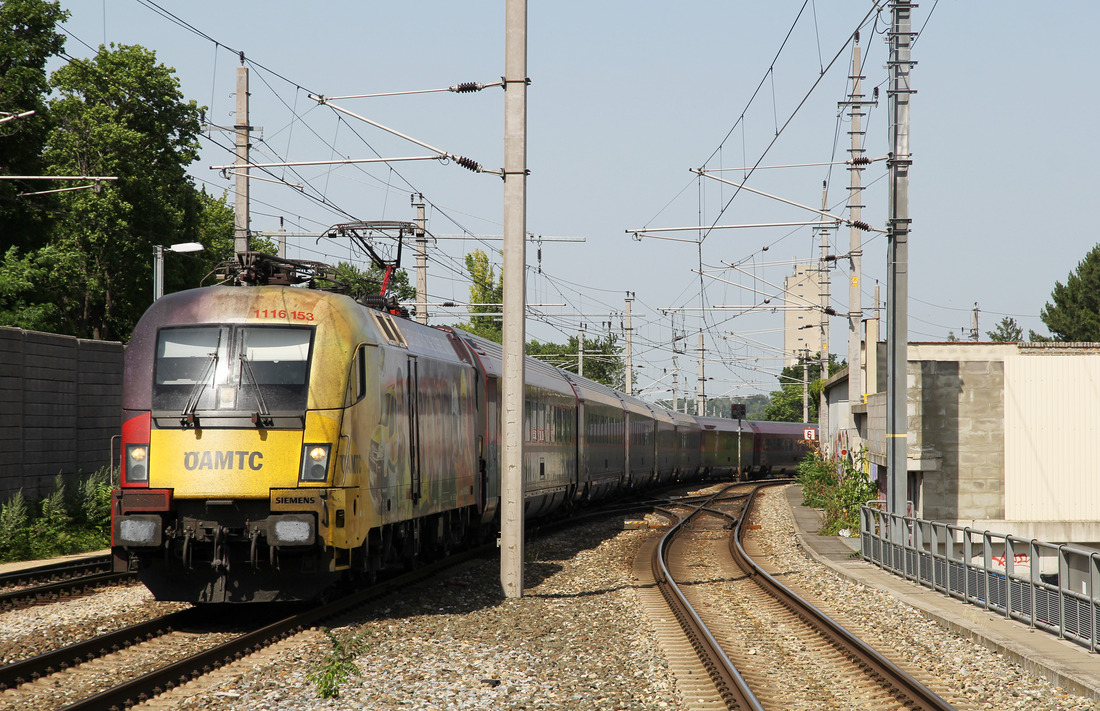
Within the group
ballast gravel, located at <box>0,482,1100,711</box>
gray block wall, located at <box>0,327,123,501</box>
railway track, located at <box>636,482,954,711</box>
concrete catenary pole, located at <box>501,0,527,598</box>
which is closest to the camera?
ballast gravel, located at <box>0,482,1100,711</box>

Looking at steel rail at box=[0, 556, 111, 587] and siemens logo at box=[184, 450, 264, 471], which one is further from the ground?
siemens logo at box=[184, 450, 264, 471]

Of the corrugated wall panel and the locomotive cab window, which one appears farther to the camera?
the corrugated wall panel

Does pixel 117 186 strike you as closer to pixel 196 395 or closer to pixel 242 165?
pixel 242 165

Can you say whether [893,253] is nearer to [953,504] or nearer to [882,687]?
[953,504]

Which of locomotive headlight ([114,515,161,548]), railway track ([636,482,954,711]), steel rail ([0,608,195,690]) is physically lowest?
railway track ([636,482,954,711])

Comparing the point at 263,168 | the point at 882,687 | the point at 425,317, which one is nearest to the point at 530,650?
the point at 882,687

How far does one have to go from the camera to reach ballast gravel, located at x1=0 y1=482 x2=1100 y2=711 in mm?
8797

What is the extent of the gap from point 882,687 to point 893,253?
10.2m

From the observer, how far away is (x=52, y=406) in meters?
19.9

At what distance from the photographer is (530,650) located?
11031mm

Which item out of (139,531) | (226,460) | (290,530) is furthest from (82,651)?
(226,460)

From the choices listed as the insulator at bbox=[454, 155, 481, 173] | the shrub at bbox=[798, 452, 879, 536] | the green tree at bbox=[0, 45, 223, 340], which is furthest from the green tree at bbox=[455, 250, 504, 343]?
the insulator at bbox=[454, 155, 481, 173]

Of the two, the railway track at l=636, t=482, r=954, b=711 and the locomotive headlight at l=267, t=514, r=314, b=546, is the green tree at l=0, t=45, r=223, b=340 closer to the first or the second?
the railway track at l=636, t=482, r=954, b=711

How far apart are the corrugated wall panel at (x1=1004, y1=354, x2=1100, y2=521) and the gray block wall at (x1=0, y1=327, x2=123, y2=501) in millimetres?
17381
